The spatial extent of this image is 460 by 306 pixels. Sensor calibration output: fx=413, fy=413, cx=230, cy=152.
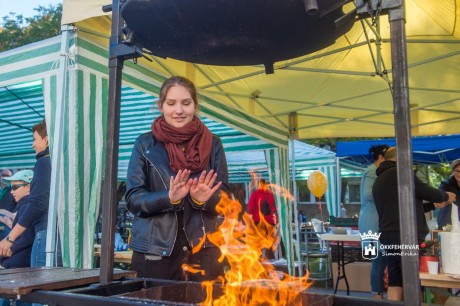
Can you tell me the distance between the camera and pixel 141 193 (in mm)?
1880

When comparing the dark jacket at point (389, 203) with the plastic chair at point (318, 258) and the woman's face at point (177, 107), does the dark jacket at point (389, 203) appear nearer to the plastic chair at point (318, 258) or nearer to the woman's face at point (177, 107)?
the woman's face at point (177, 107)

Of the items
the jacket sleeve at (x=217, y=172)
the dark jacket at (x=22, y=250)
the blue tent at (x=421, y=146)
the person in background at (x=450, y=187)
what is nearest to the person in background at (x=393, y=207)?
the person in background at (x=450, y=187)

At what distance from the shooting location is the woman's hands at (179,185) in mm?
1530

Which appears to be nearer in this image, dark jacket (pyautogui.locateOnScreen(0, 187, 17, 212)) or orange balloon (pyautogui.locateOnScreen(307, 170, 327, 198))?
dark jacket (pyautogui.locateOnScreen(0, 187, 17, 212))

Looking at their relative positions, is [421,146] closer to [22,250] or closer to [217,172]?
[217,172]

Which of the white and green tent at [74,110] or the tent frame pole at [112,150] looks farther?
the white and green tent at [74,110]

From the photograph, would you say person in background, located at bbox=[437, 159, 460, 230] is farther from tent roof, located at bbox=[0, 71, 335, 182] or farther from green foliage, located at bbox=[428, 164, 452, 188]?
green foliage, located at bbox=[428, 164, 452, 188]

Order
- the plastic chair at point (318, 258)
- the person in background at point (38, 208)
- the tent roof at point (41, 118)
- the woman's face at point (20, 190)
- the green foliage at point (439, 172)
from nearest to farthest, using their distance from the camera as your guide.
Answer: the person in background at point (38, 208), the woman's face at point (20, 190), the tent roof at point (41, 118), the plastic chair at point (318, 258), the green foliage at point (439, 172)

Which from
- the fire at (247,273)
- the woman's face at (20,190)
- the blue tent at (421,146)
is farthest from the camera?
the blue tent at (421,146)

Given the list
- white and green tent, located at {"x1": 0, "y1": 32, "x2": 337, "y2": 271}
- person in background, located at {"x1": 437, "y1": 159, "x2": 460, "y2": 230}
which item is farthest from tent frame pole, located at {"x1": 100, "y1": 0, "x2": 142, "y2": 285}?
person in background, located at {"x1": 437, "y1": 159, "x2": 460, "y2": 230}

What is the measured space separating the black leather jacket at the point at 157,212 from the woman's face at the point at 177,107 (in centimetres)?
13

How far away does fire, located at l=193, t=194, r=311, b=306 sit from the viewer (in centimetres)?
138

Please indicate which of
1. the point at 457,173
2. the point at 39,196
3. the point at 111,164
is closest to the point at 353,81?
the point at 457,173

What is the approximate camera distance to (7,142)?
638cm
